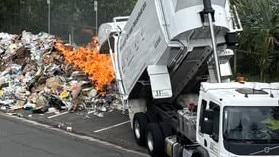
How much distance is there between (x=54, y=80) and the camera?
22.0 meters

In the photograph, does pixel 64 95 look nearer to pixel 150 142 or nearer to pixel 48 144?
pixel 48 144

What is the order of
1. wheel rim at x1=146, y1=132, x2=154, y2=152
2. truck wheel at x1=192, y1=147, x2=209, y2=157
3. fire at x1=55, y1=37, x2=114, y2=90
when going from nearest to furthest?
truck wheel at x1=192, y1=147, x2=209, y2=157 < wheel rim at x1=146, y1=132, x2=154, y2=152 < fire at x1=55, y1=37, x2=114, y2=90

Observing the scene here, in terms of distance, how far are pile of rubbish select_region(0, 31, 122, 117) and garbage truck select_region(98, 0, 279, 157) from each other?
3352 millimetres

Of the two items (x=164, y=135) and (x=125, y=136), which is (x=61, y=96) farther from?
(x=164, y=135)

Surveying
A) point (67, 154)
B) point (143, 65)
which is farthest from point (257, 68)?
point (67, 154)

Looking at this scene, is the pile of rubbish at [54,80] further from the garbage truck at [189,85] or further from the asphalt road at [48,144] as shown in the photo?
the garbage truck at [189,85]

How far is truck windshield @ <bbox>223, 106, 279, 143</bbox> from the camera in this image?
949 cm

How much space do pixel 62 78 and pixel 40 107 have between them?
7.18ft

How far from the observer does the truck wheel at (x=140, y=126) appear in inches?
576

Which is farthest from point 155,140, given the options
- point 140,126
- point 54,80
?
point 54,80

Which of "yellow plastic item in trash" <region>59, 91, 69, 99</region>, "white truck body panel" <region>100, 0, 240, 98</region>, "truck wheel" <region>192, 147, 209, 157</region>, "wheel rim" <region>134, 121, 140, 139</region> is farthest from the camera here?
"yellow plastic item in trash" <region>59, 91, 69, 99</region>

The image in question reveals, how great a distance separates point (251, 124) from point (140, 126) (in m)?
5.44

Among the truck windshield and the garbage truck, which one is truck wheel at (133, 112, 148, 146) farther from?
the truck windshield

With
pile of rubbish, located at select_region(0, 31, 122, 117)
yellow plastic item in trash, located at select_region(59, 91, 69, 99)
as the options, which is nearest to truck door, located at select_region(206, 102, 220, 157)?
pile of rubbish, located at select_region(0, 31, 122, 117)
